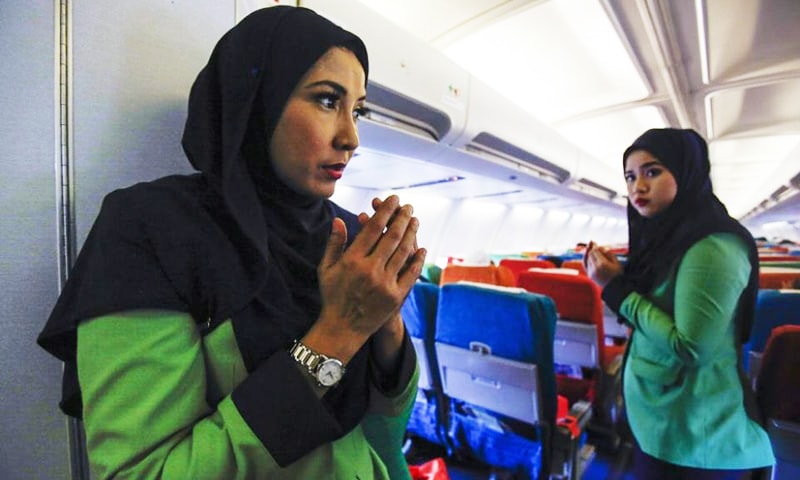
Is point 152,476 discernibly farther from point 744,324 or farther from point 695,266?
point 744,324

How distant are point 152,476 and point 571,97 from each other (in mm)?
4116

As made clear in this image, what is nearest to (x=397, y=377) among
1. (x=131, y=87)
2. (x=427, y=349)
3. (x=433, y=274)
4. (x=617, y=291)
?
(x=131, y=87)

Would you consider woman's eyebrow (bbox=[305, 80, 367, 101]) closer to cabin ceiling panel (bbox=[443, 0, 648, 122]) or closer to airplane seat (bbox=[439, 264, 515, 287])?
cabin ceiling panel (bbox=[443, 0, 648, 122])

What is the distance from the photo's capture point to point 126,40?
0.87 metres

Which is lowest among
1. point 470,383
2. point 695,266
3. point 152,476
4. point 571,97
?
point 470,383

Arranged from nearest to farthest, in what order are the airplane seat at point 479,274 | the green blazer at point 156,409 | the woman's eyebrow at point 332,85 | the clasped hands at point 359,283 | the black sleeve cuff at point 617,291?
the green blazer at point 156,409, the clasped hands at point 359,283, the woman's eyebrow at point 332,85, the black sleeve cuff at point 617,291, the airplane seat at point 479,274

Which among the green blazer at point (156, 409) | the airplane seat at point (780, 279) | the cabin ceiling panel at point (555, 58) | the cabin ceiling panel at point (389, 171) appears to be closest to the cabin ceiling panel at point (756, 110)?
the cabin ceiling panel at point (555, 58)

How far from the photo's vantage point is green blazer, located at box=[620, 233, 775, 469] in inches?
46.7

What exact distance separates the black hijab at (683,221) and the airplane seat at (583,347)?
74 centimetres

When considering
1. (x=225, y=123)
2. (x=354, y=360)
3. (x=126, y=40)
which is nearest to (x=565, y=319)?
(x=354, y=360)

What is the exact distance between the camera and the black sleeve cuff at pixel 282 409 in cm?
53

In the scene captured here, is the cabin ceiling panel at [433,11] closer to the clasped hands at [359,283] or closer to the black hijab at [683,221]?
the black hijab at [683,221]

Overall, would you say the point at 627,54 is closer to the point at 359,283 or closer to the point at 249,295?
the point at 359,283

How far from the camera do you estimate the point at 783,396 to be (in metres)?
1.27
